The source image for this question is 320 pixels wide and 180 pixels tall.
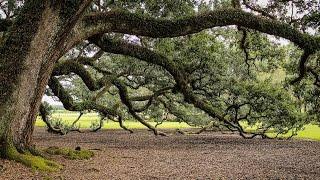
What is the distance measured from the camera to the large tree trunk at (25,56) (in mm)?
9953

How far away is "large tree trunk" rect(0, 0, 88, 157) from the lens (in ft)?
32.7

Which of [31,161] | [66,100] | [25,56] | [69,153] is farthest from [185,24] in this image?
[66,100]

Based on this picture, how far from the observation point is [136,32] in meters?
11.5

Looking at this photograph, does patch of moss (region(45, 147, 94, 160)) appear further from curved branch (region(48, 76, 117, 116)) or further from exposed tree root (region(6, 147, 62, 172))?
curved branch (region(48, 76, 117, 116))

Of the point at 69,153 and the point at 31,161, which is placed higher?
the point at 31,161

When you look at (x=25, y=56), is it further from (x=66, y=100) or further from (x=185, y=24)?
(x=66, y=100)

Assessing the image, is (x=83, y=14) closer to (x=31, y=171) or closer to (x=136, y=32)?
(x=136, y=32)

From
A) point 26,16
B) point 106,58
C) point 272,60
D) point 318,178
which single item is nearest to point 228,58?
point 272,60

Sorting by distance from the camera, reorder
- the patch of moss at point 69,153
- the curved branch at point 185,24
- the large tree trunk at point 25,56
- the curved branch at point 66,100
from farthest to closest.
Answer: the curved branch at point 66,100 < the patch of moss at point 69,153 < the curved branch at point 185,24 < the large tree trunk at point 25,56

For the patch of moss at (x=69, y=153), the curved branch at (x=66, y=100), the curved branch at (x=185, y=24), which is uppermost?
the curved branch at (x=185, y=24)

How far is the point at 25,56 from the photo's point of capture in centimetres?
1002

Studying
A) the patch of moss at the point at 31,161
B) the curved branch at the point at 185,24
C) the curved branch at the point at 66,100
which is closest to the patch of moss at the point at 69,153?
the patch of moss at the point at 31,161

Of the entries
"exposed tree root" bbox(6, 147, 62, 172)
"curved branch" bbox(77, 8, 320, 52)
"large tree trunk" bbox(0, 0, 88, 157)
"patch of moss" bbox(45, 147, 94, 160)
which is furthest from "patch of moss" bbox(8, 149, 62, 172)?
"curved branch" bbox(77, 8, 320, 52)

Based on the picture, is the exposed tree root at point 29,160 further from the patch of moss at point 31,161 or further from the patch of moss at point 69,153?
the patch of moss at point 69,153
